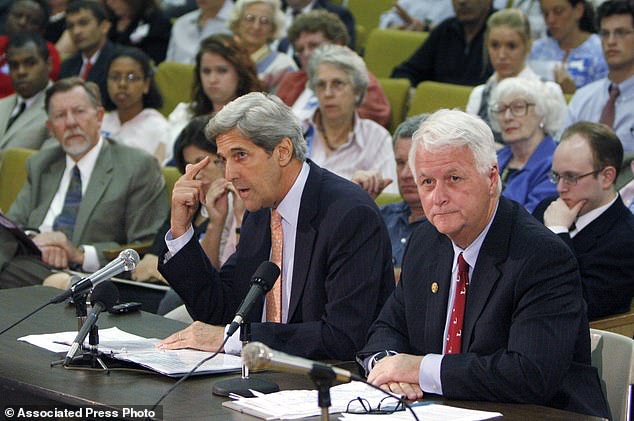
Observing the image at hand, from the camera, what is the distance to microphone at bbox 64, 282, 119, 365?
120 inches

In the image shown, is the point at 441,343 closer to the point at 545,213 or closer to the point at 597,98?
the point at 545,213

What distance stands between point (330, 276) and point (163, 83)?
14.8 feet

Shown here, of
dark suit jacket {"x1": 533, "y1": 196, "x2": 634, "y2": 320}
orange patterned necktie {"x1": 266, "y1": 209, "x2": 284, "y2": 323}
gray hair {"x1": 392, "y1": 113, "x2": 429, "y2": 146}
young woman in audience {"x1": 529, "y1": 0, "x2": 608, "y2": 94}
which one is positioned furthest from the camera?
young woman in audience {"x1": 529, "y1": 0, "x2": 608, "y2": 94}

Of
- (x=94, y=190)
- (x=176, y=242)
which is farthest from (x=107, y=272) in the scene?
(x=94, y=190)

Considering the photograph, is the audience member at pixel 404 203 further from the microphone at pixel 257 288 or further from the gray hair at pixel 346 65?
the microphone at pixel 257 288

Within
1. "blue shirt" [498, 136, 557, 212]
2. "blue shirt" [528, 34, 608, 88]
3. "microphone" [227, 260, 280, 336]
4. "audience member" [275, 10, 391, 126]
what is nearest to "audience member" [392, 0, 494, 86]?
"blue shirt" [528, 34, 608, 88]

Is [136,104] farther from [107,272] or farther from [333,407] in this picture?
[333,407]

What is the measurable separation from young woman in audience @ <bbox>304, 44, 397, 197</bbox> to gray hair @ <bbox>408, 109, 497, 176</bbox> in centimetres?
278

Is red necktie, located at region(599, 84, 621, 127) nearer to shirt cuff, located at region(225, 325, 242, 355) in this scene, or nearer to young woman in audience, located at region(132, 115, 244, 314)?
young woman in audience, located at region(132, 115, 244, 314)

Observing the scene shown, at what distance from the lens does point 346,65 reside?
578 cm

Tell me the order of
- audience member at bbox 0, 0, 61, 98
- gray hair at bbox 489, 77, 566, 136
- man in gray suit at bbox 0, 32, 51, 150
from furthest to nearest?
audience member at bbox 0, 0, 61, 98, man in gray suit at bbox 0, 32, 51, 150, gray hair at bbox 489, 77, 566, 136

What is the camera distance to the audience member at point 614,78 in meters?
5.69

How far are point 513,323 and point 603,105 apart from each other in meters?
3.15

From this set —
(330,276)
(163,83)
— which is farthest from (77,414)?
(163,83)
